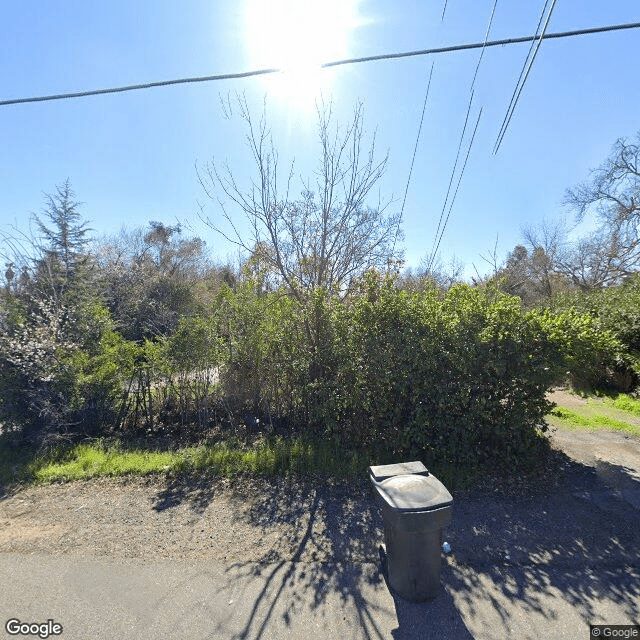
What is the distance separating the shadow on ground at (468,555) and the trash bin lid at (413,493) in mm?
735

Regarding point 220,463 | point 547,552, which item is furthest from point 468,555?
point 220,463

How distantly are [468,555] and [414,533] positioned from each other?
3.00 ft

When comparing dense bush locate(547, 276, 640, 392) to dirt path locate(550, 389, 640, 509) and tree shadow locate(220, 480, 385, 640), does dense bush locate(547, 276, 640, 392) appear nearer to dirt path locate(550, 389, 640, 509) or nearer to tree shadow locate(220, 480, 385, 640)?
dirt path locate(550, 389, 640, 509)

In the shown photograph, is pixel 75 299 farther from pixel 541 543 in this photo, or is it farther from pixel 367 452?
pixel 541 543

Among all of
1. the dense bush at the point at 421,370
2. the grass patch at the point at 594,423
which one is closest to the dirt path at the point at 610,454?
the grass patch at the point at 594,423

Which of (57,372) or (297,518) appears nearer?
(297,518)

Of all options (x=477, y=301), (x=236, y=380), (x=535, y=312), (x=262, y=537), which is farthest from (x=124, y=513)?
(x=535, y=312)

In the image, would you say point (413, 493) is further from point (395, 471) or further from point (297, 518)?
point (297, 518)

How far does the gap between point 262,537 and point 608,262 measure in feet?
104

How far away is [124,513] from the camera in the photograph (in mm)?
3881

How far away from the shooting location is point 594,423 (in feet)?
20.5

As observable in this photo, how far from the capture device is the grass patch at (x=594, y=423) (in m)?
6.00

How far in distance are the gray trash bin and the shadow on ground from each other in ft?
0.45

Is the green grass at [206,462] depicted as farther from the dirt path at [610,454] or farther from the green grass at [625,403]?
the green grass at [625,403]
